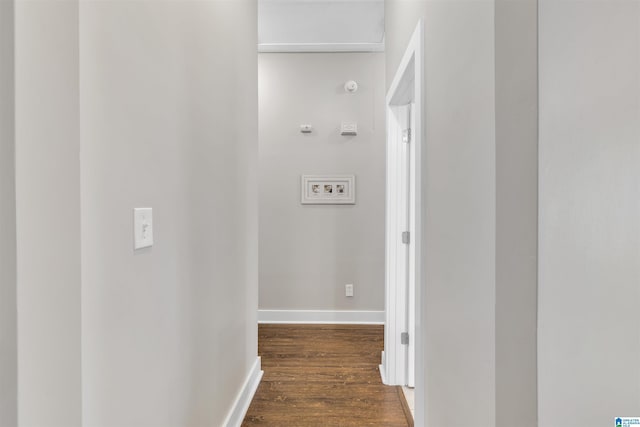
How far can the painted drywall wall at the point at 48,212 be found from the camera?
57 centimetres

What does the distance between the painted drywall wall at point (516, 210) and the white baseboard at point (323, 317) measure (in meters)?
2.87

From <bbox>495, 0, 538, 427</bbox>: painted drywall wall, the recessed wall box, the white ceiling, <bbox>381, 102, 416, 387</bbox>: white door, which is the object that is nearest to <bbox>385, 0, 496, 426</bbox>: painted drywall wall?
<bbox>495, 0, 538, 427</bbox>: painted drywall wall

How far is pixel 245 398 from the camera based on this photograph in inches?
81.2

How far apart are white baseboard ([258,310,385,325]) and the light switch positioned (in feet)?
9.29

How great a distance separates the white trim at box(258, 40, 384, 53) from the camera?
354cm

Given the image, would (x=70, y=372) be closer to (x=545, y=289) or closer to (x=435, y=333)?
(x=545, y=289)

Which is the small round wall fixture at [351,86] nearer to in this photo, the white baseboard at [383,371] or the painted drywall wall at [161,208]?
the painted drywall wall at [161,208]

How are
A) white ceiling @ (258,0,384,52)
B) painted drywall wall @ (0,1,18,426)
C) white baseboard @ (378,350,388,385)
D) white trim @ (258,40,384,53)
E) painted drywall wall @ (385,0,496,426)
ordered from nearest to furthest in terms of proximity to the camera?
painted drywall wall @ (0,1,18,426)
painted drywall wall @ (385,0,496,426)
white baseboard @ (378,350,388,385)
white ceiling @ (258,0,384,52)
white trim @ (258,40,384,53)

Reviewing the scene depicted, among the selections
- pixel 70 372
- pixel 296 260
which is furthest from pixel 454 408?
pixel 296 260

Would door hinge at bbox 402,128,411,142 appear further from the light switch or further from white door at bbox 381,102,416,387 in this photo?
the light switch

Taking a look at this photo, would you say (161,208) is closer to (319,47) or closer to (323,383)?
(323,383)

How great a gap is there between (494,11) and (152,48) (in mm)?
962

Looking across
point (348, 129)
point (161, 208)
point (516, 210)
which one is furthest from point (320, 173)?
point (516, 210)

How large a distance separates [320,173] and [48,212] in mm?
3098
